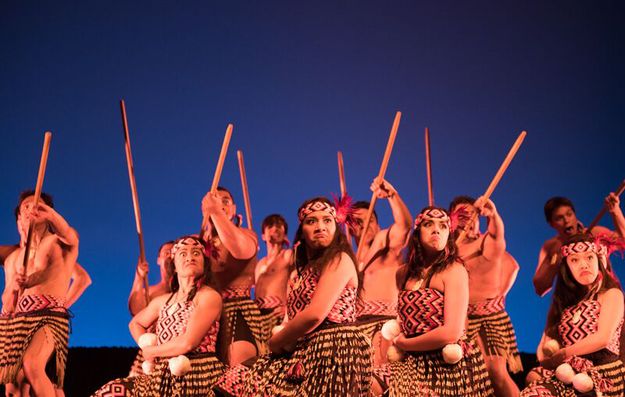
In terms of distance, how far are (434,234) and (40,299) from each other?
2715 mm

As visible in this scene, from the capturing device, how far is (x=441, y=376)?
323cm

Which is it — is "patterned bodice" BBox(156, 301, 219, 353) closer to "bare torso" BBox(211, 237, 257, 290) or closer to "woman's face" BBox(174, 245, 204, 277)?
"woman's face" BBox(174, 245, 204, 277)

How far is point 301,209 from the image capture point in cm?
338

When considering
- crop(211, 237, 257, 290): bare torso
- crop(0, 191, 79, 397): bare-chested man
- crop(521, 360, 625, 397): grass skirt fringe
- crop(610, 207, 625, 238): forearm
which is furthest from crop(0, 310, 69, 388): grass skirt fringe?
crop(610, 207, 625, 238): forearm

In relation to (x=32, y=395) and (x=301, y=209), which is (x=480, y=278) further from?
(x=32, y=395)

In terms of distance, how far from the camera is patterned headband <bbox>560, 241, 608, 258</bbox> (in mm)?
3854

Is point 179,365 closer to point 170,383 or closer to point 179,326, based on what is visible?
point 170,383

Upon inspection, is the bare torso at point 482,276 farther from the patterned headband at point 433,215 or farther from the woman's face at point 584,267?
the patterned headband at point 433,215

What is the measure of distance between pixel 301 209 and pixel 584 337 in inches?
55.7

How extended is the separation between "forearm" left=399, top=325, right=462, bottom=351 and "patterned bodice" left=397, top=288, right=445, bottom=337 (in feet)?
0.19

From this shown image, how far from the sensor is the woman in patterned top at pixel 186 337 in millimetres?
3682

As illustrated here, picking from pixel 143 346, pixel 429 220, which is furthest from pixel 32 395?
pixel 429 220

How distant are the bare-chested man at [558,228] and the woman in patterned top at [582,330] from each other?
43.8 inches

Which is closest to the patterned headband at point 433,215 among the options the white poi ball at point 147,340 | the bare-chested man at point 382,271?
the bare-chested man at point 382,271
